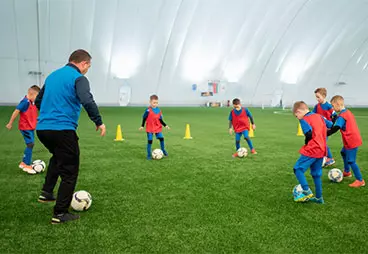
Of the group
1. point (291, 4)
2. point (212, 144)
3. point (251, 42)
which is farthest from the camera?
point (251, 42)

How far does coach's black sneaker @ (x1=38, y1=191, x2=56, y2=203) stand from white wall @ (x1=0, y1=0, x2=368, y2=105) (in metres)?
28.4

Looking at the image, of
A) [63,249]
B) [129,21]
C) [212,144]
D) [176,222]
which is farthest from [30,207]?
[129,21]

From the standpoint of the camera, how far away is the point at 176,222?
437 centimetres

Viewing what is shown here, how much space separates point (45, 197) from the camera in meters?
5.14

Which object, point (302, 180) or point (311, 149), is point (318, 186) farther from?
point (311, 149)

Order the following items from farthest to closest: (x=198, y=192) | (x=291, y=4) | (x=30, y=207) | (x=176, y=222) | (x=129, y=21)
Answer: (x=291, y=4) → (x=129, y=21) → (x=198, y=192) → (x=30, y=207) → (x=176, y=222)

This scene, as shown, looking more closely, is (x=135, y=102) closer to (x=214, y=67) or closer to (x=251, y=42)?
(x=214, y=67)

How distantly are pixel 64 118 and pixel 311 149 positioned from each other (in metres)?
3.54

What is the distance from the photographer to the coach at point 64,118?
168 inches

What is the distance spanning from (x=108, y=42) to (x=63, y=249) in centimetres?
3129

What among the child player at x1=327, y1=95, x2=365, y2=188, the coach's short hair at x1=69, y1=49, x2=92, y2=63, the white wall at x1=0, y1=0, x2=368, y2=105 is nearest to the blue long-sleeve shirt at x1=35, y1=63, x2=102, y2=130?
the coach's short hair at x1=69, y1=49, x2=92, y2=63

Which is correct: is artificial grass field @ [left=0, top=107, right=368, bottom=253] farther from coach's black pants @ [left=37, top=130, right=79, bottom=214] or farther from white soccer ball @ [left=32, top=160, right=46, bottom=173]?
coach's black pants @ [left=37, top=130, right=79, bottom=214]

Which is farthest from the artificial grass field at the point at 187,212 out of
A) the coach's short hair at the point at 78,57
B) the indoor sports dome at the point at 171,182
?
the coach's short hair at the point at 78,57

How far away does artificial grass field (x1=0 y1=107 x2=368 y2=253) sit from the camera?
3.73 metres
